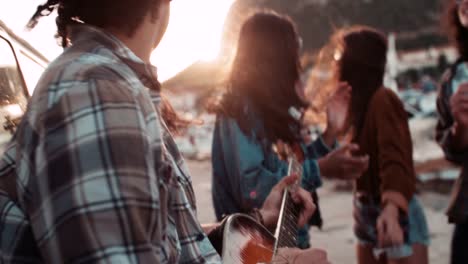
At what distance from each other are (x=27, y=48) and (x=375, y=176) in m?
1.87

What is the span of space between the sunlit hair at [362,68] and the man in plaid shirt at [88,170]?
6.57 ft

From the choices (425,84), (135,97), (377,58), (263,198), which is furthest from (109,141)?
(425,84)

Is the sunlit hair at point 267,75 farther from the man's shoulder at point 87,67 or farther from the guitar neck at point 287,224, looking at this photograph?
the man's shoulder at point 87,67

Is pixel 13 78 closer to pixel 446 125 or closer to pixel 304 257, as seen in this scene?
pixel 304 257

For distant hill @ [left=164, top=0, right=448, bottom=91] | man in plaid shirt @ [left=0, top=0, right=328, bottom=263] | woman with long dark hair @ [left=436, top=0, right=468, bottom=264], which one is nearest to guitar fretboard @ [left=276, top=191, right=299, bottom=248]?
man in plaid shirt @ [left=0, top=0, right=328, bottom=263]

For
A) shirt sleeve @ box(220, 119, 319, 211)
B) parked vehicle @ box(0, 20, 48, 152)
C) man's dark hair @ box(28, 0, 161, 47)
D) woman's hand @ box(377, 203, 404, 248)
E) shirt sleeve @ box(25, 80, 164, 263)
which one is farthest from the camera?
woman's hand @ box(377, 203, 404, 248)

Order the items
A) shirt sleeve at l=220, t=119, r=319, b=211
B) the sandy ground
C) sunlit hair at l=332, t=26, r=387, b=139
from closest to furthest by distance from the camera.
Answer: shirt sleeve at l=220, t=119, r=319, b=211 → sunlit hair at l=332, t=26, r=387, b=139 → the sandy ground

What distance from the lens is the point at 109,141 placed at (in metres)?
0.78

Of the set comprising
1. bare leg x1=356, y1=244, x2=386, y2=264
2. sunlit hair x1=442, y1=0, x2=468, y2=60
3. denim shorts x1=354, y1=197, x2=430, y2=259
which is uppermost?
sunlit hair x1=442, y1=0, x2=468, y2=60

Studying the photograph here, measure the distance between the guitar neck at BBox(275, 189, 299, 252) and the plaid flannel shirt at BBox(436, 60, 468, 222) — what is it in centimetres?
94

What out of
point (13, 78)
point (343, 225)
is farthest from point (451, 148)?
point (343, 225)

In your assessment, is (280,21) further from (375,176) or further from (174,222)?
(174,222)

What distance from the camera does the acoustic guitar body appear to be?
4.15 ft

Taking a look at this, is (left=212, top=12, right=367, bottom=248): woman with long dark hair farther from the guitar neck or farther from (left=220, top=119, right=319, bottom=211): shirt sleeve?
the guitar neck
